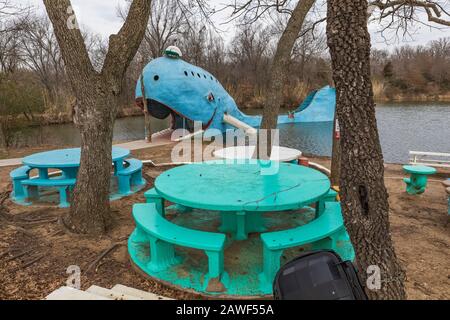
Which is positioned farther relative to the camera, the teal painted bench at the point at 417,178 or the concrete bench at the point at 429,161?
the concrete bench at the point at 429,161

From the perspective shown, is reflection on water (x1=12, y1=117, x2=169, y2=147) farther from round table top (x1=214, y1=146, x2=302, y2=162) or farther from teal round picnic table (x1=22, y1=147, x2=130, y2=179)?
round table top (x1=214, y1=146, x2=302, y2=162)

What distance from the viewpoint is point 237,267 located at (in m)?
3.12

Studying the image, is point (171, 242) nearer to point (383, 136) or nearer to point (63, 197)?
point (63, 197)

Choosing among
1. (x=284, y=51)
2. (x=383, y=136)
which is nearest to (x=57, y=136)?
(x=284, y=51)

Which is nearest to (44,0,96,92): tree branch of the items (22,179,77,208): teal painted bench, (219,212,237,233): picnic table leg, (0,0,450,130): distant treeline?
(22,179,77,208): teal painted bench

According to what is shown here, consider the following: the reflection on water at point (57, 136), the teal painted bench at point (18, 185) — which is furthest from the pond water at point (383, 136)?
the teal painted bench at point (18, 185)

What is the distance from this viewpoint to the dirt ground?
9.58ft

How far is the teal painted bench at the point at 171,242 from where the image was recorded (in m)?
2.75

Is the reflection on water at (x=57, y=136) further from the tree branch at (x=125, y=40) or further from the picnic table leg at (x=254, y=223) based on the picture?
the picnic table leg at (x=254, y=223)

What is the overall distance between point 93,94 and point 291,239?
2.87 m

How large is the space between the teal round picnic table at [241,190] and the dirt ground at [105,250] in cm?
85

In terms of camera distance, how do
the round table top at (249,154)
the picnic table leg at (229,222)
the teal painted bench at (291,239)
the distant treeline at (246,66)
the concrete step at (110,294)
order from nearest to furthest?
the concrete step at (110,294) < the teal painted bench at (291,239) < the picnic table leg at (229,222) < the round table top at (249,154) < the distant treeline at (246,66)

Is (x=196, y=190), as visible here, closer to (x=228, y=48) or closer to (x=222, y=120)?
(x=222, y=120)

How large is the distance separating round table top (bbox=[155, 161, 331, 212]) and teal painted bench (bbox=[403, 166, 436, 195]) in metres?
2.33
